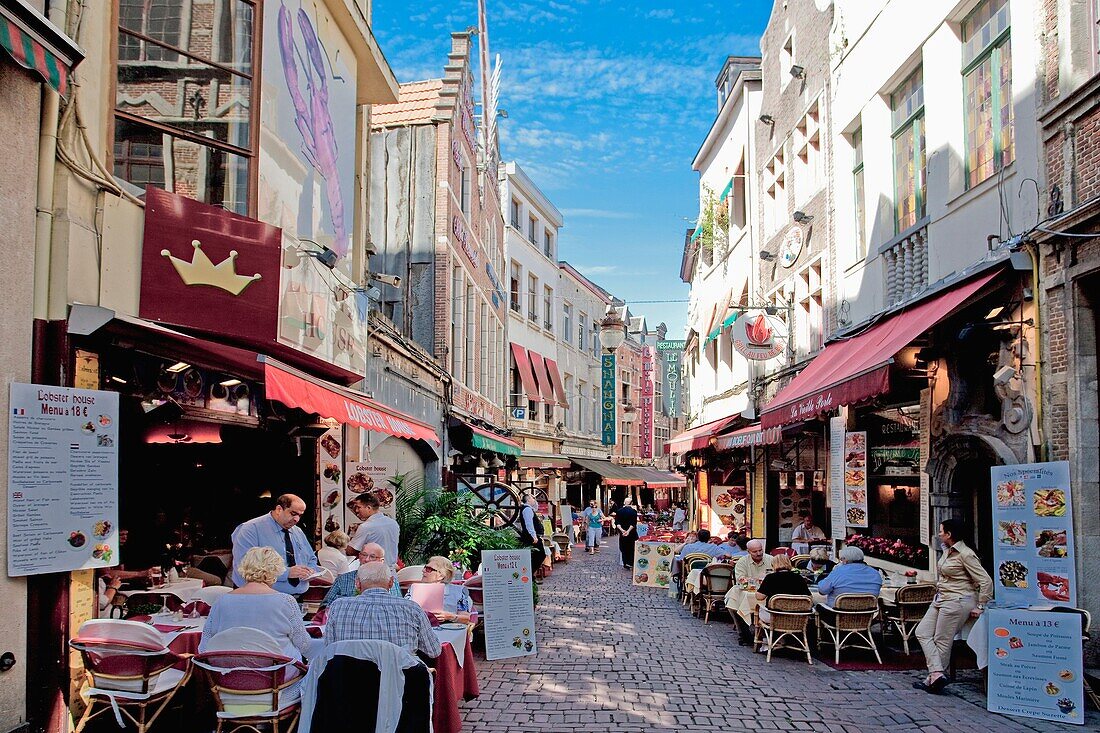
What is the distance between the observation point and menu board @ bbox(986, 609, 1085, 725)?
6.68m

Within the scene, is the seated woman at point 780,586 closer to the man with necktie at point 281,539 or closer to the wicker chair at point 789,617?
the wicker chair at point 789,617

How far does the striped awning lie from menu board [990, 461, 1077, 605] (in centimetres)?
800

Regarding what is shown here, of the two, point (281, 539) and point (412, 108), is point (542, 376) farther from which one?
point (281, 539)

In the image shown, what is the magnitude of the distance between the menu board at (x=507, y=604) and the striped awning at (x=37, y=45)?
5481 mm

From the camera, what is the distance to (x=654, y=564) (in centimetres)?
1648

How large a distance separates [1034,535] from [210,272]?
24.0ft

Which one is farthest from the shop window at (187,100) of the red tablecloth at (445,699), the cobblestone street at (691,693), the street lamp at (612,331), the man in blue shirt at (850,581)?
the street lamp at (612,331)

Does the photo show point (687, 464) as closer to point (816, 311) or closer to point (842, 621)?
point (816, 311)

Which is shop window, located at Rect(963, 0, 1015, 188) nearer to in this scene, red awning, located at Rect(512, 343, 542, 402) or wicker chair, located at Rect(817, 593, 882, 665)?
wicker chair, located at Rect(817, 593, 882, 665)

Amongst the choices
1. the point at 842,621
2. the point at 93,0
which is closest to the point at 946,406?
the point at 842,621

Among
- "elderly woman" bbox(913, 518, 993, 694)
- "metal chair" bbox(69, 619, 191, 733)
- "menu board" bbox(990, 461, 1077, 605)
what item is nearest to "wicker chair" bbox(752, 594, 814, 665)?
"elderly woman" bbox(913, 518, 993, 694)

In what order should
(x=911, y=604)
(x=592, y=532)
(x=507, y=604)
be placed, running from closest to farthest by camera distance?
(x=507, y=604) → (x=911, y=604) → (x=592, y=532)

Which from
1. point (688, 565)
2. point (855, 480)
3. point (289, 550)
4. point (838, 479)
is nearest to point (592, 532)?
point (688, 565)

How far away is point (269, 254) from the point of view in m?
8.11
